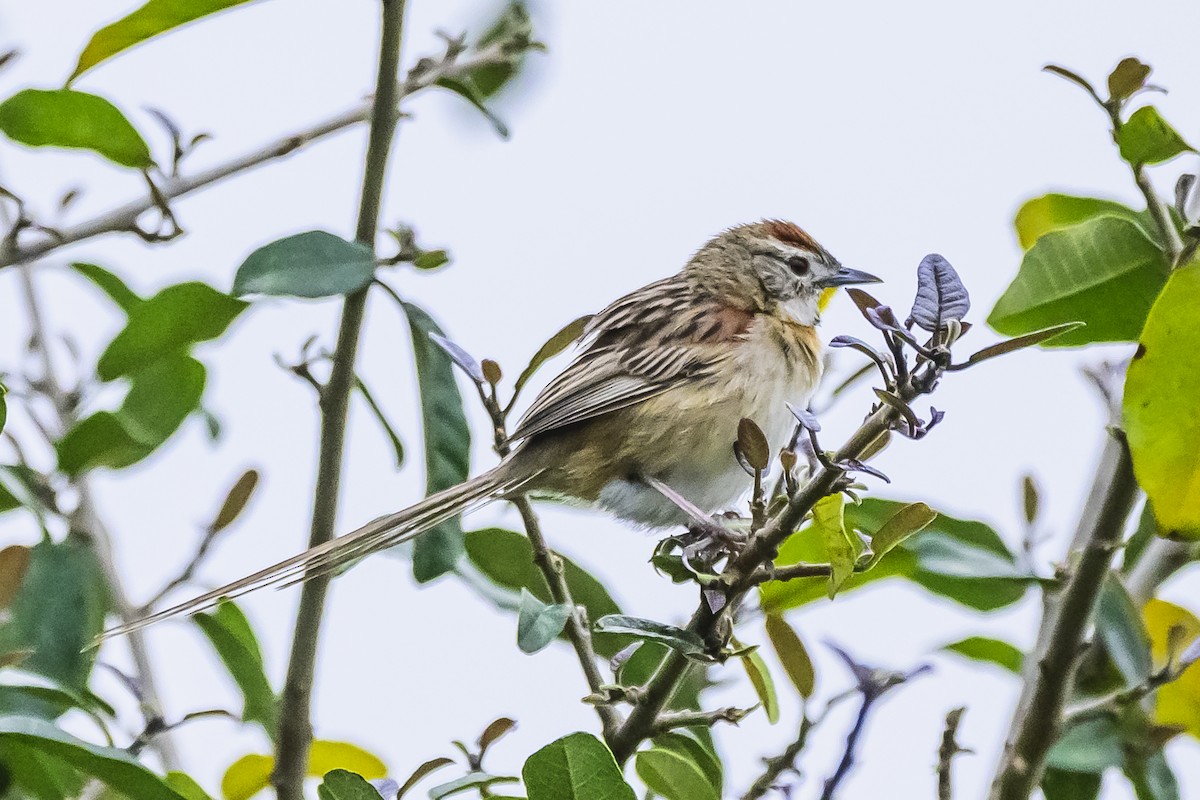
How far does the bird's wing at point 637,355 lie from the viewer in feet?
13.7

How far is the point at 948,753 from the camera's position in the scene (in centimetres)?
251

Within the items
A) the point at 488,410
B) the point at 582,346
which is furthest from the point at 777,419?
the point at 488,410

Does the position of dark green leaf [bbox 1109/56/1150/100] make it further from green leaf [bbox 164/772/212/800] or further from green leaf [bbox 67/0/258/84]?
green leaf [bbox 164/772/212/800]

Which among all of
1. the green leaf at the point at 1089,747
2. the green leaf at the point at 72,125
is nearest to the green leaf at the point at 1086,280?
the green leaf at the point at 1089,747

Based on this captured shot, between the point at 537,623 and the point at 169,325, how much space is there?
1.18 m

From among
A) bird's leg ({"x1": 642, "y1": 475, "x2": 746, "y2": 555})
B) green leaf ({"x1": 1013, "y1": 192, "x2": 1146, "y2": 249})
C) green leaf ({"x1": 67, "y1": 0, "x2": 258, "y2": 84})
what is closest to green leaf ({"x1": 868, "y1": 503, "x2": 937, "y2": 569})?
Result: bird's leg ({"x1": 642, "y1": 475, "x2": 746, "y2": 555})

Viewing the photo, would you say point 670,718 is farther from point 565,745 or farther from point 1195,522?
point 1195,522

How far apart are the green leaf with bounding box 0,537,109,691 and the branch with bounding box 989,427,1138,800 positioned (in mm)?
1813

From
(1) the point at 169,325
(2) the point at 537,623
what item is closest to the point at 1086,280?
(2) the point at 537,623

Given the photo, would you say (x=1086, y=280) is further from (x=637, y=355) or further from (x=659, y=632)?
(x=637, y=355)

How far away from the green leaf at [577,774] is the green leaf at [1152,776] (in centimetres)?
142

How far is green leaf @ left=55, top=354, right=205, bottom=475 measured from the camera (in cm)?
316

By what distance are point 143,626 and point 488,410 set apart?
0.91 meters

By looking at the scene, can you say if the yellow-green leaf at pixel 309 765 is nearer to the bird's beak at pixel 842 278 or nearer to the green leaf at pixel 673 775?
the green leaf at pixel 673 775
